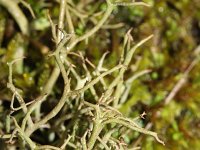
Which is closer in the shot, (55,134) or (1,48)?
(55,134)

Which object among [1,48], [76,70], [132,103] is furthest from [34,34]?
[132,103]

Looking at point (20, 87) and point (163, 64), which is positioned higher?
point (20, 87)

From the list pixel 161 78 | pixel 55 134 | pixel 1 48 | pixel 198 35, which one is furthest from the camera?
pixel 198 35

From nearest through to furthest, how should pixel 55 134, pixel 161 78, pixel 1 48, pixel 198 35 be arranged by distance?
pixel 55 134 → pixel 1 48 → pixel 161 78 → pixel 198 35


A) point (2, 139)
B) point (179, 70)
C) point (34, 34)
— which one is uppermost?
point (34, 34)

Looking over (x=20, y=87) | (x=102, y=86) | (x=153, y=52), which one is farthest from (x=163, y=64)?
(x=20, y=87)

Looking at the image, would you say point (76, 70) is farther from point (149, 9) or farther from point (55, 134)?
point (149, 9)
